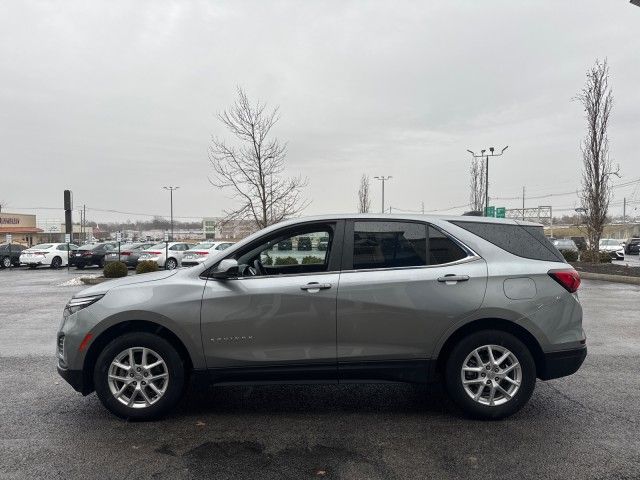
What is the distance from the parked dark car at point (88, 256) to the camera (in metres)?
26.8

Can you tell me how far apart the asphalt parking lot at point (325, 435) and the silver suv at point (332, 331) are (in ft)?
1.10

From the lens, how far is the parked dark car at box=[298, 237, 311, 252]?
4.59 m

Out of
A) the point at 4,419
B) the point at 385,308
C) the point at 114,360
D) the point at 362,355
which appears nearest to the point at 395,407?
the point at 362,355

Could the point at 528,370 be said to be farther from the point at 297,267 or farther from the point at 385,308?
the point at 297,267

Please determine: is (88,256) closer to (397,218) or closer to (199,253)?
(199,253)

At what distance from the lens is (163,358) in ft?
13.5

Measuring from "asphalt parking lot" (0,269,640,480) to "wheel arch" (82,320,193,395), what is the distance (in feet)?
1.39

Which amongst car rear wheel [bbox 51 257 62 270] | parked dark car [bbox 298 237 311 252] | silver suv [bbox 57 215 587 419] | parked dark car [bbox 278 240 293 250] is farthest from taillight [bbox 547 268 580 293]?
car rear wheel [bbox 51 257 62 270]

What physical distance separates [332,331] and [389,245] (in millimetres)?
909

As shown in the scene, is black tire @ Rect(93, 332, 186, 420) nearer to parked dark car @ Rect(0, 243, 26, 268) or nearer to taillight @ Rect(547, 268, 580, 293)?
taillight @ Rect(547, 268, 580, 293)

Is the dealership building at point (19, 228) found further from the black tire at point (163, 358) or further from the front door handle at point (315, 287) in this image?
the front door handle at point (315, 287)

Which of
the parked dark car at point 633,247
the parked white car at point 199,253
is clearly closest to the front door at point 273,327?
the parked white car at point 199,253

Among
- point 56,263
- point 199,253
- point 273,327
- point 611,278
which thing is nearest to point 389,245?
point 273,327

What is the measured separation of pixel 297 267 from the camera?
4.58 m
